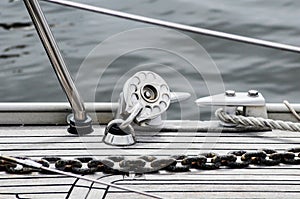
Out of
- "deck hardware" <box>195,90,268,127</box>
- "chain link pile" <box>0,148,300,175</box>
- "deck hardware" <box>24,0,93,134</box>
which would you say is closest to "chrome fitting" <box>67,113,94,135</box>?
"deck hardware" <box>24,0,93,134</box>

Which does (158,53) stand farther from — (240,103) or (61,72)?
(61,72)

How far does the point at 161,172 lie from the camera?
2268mm

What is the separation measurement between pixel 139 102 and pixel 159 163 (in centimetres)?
23

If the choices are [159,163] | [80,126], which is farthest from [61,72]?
[159,163]

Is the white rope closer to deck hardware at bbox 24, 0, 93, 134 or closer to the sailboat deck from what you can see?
the sailboat deck

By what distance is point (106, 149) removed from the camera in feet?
7.79

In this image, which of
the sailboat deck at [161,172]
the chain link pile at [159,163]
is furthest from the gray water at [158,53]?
the chain link pile at [159,163]

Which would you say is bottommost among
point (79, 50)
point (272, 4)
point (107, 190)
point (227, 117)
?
point (107, 190)

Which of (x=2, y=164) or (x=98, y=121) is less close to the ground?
(x=98, y=121)

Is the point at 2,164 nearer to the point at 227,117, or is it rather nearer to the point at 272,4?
the point at 227,117

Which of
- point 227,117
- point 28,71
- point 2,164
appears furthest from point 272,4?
point 2,164

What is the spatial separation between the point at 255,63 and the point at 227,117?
274 cm

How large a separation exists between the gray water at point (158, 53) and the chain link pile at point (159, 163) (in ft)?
6.40

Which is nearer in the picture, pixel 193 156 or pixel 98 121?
pixel 193 156
